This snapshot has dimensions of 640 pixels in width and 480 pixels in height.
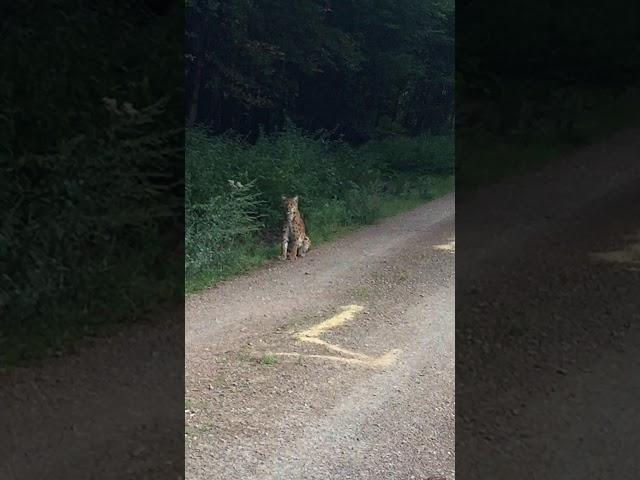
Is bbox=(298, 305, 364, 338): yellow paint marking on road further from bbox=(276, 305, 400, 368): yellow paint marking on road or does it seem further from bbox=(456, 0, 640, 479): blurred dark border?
bbox=(456, 0, 640, 479): blurred dark border

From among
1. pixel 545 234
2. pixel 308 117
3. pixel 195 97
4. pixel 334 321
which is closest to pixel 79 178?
pixel 334 321

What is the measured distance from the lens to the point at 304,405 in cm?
433

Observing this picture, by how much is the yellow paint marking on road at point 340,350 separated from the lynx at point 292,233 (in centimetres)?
199

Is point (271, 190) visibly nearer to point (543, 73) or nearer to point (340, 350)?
point (340, 350)

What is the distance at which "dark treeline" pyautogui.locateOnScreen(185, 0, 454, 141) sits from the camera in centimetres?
1072

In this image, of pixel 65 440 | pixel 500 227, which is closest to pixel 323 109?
pixel 500 227

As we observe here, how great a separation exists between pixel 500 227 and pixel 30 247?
15.5ft

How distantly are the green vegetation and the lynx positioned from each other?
1123mm

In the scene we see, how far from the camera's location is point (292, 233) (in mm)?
7785

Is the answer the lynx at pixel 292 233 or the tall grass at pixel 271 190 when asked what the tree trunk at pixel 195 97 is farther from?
the lynx at pixel 292 233

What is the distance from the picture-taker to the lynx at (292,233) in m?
7.77

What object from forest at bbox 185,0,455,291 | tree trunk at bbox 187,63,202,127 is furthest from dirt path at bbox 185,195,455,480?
tree trunk at bbox 187,63,202,127

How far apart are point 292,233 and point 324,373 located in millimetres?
3153

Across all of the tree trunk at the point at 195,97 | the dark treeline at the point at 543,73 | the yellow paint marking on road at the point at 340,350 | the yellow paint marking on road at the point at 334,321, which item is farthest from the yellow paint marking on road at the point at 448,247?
the dark treeline at the point at 543,73
